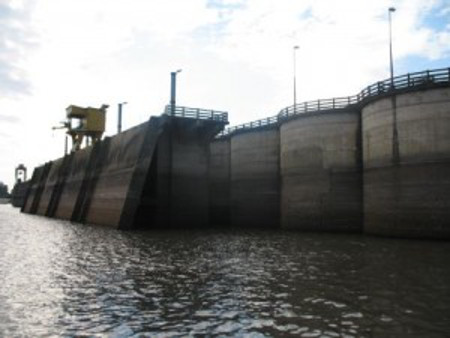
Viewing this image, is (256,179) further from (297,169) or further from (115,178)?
(115,178)

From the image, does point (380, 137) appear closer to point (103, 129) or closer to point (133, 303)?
point (133, 303)

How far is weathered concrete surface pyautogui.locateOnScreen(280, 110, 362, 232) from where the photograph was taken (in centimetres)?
3638

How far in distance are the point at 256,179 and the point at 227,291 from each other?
32164mm

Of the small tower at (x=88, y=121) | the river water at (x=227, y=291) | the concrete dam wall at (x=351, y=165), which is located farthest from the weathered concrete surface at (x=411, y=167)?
the small tower at (x=88, y=121)

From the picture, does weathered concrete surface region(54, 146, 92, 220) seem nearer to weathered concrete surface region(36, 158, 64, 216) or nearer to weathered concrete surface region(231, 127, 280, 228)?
Answer: weathered concrete surface region(36, 158, 64, 216)

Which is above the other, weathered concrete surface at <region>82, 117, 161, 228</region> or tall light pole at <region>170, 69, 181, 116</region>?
tall light pole at <region>170, 69, 181, 116</region>

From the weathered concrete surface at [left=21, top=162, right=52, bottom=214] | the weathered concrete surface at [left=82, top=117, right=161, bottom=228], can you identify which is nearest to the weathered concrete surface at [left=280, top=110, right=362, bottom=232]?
the weathered concrete surface at [left=82, top=117, right=161, bottom=228]

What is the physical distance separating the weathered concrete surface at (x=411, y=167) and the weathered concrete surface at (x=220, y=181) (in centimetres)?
1898

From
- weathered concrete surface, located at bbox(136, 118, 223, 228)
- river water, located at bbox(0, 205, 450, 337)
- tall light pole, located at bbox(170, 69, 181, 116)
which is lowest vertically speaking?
river water, located at bbox(0, 205, 450, 337)

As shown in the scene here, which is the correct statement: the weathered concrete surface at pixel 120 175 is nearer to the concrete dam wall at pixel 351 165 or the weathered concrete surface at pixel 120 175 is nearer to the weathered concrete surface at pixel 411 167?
the concrete dam wall at pixel 351 165

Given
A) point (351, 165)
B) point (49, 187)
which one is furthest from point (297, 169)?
point (49, 187)

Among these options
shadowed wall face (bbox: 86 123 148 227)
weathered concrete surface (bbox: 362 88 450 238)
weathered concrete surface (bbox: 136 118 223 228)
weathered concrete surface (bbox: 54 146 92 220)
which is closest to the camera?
weathered concrete surface (bbox: 362 88 450 238)

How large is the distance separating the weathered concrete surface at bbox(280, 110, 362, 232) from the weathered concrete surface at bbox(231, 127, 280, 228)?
2934 mm

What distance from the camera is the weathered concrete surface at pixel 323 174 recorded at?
119ft
